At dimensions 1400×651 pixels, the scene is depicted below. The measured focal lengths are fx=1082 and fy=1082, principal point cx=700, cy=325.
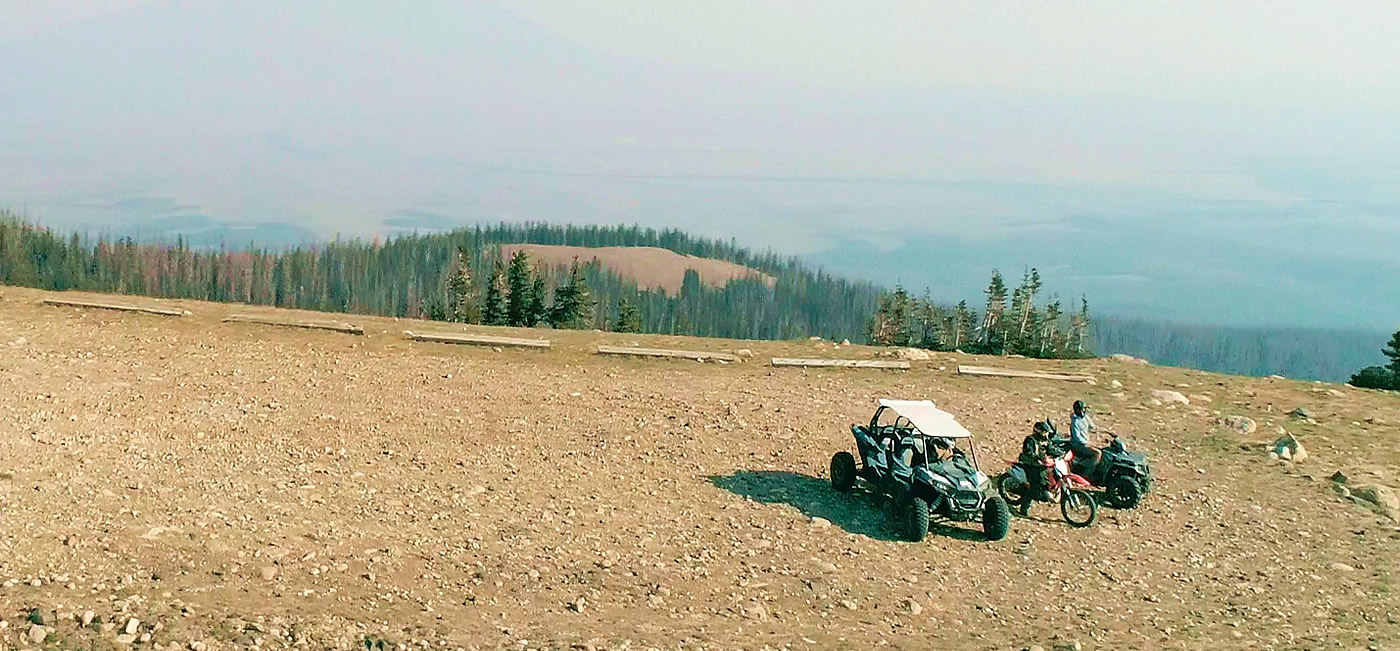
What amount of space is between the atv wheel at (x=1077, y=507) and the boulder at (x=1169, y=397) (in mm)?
10579

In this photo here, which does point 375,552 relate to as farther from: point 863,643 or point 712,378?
point 712,378

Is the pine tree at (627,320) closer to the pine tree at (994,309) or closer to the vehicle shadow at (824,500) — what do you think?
the pine tree at (994,309)

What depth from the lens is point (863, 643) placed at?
1395 centimetres

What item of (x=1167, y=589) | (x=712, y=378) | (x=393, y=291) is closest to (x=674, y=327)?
(x=393, y=291)

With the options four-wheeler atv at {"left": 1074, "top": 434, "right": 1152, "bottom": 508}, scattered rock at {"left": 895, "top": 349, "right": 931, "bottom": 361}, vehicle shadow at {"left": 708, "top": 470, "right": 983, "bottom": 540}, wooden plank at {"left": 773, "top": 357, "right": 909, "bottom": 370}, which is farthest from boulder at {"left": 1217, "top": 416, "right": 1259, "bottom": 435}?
vehicle shadow at {"left": 708, "top": 470, "right": 983, "bottom": 540}

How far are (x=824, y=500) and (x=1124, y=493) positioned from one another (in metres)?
5.77

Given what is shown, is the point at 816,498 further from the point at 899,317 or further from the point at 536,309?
the point at 899,317

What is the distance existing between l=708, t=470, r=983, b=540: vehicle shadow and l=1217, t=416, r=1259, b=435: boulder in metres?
11.0

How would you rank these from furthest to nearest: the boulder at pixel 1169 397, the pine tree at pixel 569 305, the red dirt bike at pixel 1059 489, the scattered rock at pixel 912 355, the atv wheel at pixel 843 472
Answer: the pine tree at pixel 569 305, the scattered rock at pixel 912 355, the boulder at pixel 1169 397, the atv wheel at pixel 843 472, the red dirt bike at pixel 1059 489

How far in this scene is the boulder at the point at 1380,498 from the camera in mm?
21047

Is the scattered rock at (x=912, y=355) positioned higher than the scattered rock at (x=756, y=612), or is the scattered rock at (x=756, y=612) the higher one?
the scattered rock at (x=912, y=355)

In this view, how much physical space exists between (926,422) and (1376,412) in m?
17.0

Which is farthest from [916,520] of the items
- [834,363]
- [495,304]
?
[495,304]

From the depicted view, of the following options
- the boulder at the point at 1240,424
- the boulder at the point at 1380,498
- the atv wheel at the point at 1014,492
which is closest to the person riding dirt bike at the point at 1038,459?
the atv wheel at the point at 1014,492
